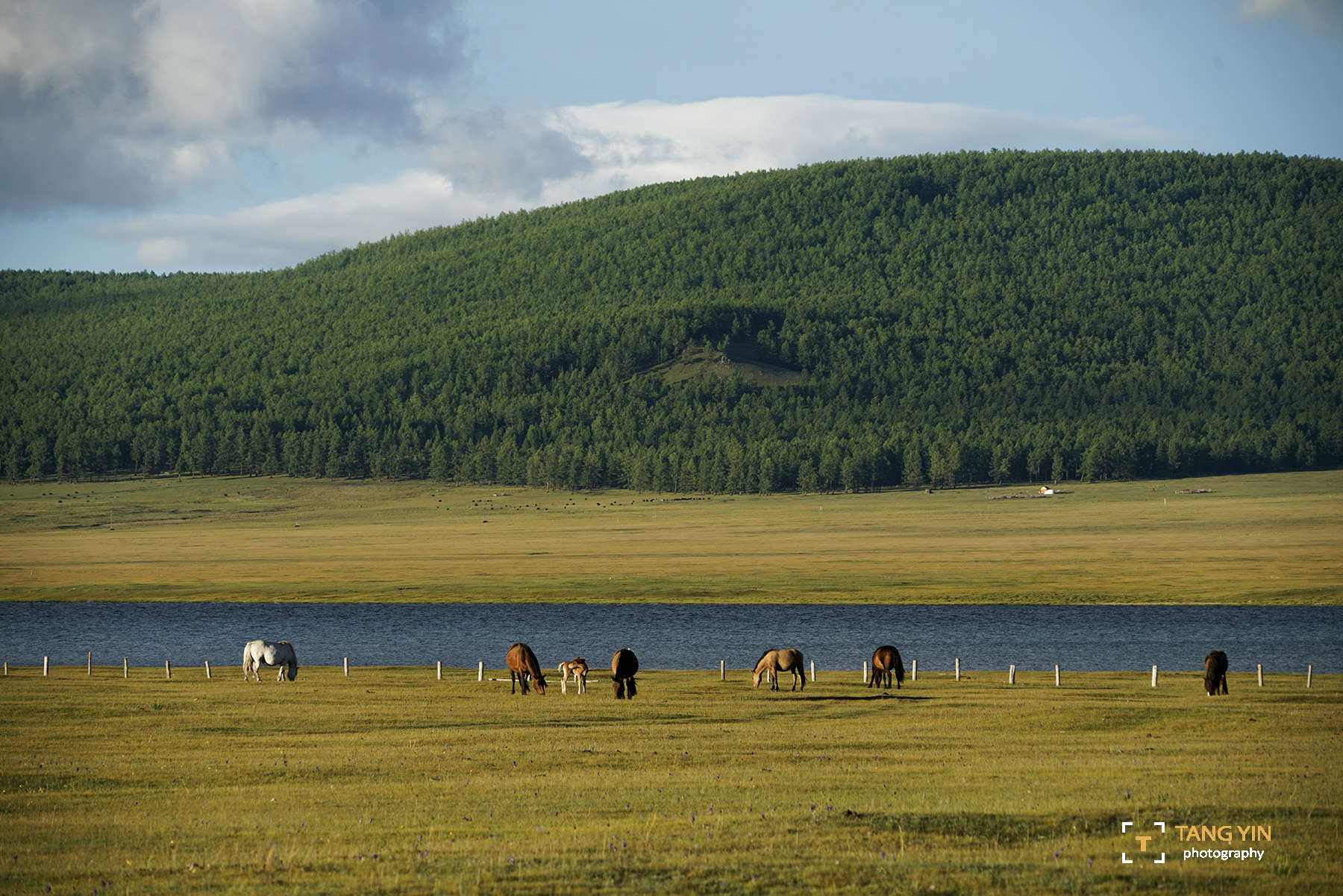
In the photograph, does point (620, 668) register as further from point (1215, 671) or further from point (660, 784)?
point (1215, 671)

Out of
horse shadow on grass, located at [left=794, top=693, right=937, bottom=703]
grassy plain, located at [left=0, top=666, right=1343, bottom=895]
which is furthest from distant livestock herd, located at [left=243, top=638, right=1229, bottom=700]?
horse shadow on grass, located at [left=794, top=693, right=937, bottom=703]

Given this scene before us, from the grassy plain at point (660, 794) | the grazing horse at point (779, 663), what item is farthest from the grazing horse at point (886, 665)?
the grassy plain at point (660, 794)

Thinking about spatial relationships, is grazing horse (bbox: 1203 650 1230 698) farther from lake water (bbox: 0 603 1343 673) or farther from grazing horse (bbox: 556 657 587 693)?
grazing horse (bbox: 556 657 587 693)

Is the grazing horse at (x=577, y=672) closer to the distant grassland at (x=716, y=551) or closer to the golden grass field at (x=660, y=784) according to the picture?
the golden grass field at (x=660, y=784)

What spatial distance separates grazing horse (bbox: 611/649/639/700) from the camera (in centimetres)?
4519

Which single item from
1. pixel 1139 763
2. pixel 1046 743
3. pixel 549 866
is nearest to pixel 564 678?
pixel 1046 743

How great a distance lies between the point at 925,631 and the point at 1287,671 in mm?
27349

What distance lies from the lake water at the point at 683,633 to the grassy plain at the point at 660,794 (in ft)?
85.1

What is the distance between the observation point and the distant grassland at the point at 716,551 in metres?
104

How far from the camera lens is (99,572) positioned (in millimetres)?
121938

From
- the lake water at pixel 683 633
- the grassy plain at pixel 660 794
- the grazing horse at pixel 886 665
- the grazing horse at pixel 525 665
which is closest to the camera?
the grassy plain at pixel 660 794

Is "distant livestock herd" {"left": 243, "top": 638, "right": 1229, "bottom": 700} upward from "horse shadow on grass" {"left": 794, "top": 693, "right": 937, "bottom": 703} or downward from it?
upward

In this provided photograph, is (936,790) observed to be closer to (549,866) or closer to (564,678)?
(549,866)

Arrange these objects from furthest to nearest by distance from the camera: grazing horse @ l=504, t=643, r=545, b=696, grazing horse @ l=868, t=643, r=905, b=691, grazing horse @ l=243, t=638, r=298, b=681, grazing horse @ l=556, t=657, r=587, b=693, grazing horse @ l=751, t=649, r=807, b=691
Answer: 1. grazing horse @ l=243, t=638, r=298, b=681
2. grazing horse @ l=868, t=643, r=905, b=691
3. grazing horse @ l=751, t=649, r=807, b=691
4. grazing horse @ l=556, t=657, r=587, b=693
5. grazing horse @ l=504, t=643, r=545, b=696
